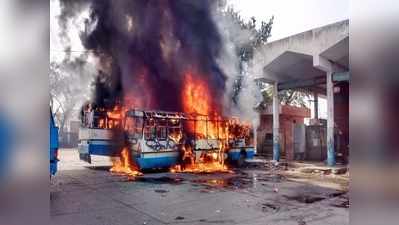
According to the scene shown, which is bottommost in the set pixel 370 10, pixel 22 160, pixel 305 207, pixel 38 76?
pixel 305 207

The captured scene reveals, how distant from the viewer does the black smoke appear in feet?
53.9

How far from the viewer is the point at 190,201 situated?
7.35 m

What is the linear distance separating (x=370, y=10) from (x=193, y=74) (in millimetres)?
15726

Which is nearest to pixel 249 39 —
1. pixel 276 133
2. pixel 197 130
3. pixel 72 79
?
pixel 276 133

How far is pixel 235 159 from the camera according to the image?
15.9m

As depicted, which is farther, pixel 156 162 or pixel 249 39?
pixel 249 39

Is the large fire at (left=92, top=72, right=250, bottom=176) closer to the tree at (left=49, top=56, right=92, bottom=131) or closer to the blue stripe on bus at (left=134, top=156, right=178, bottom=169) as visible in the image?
the blue stripe on bus at (left=134, top=156, right=178, bottom=169)

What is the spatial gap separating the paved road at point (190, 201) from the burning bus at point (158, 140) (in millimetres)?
1477

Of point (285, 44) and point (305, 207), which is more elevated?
point (285, 44)

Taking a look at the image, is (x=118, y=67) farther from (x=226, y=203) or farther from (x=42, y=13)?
(x=42, y=13)

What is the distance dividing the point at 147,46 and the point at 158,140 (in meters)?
6.63

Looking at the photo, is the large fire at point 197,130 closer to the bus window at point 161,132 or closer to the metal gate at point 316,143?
the bus window at point 161,132

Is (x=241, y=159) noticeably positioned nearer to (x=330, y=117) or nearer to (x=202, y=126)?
(x=202, y=126)

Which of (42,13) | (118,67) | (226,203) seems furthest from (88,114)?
(42,13)
